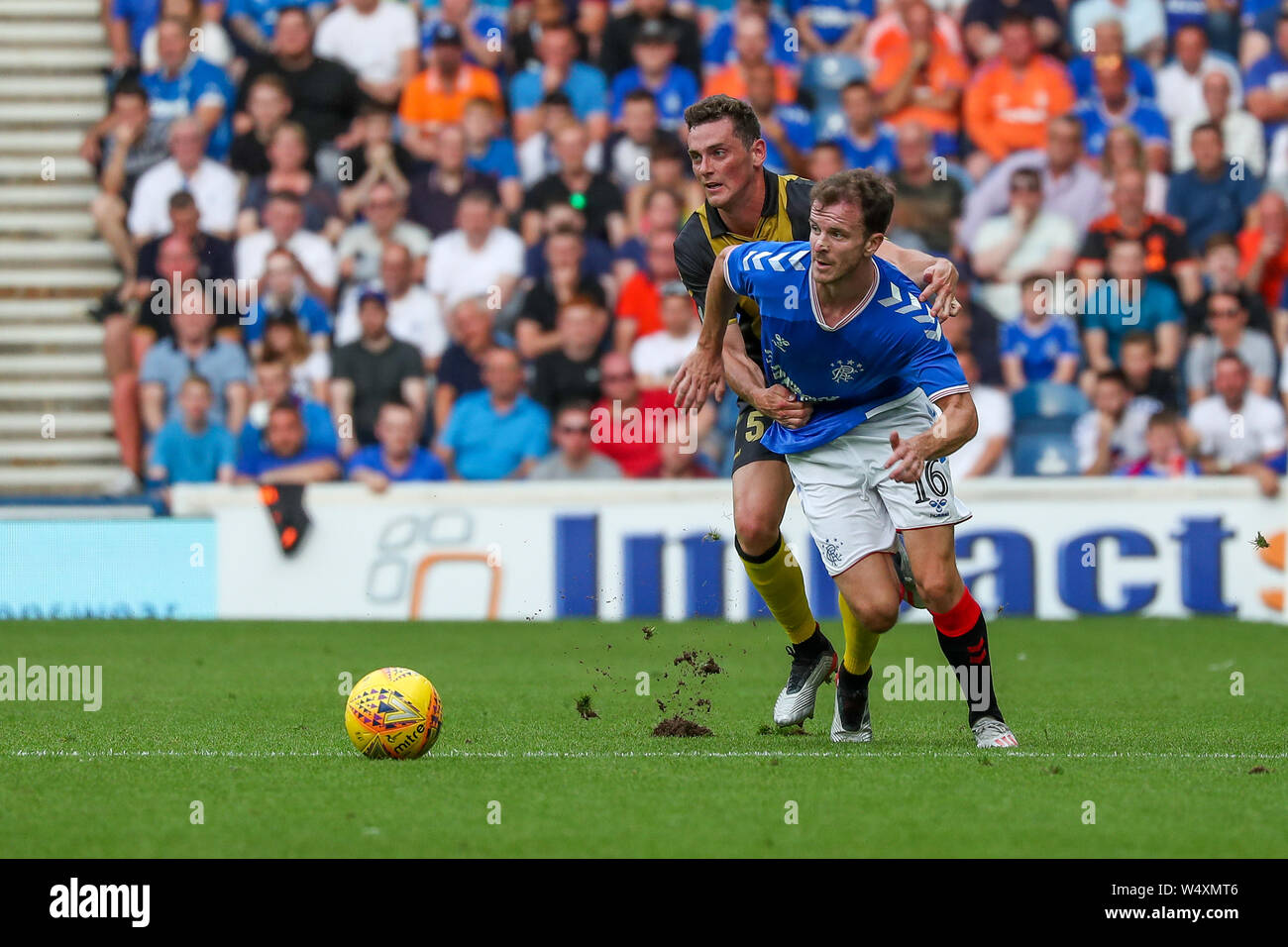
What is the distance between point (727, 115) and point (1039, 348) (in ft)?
25.3

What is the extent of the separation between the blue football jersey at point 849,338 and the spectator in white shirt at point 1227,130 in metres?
9.15

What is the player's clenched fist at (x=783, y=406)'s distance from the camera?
24.3 ft

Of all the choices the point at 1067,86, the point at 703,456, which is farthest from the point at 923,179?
the point at 703,456

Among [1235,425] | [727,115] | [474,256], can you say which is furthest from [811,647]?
[474,256]

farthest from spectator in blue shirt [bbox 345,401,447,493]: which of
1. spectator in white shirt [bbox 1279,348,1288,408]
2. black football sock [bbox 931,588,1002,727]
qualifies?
black football sock [bbox 931,588,1002,727]

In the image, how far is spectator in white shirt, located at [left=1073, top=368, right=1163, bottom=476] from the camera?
14.3 m

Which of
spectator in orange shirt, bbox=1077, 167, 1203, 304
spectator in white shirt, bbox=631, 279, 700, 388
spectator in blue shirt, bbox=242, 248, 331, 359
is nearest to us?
spectator in white shirt, bbox=631, 279, 700, 388

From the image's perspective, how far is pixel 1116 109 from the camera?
15.9 meters

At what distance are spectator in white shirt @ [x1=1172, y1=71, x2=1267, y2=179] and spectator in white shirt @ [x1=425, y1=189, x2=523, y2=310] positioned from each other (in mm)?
5418

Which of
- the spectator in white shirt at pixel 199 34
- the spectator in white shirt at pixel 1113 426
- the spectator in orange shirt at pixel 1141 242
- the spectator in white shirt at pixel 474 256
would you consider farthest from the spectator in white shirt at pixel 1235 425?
the spectator in white shirt at pixel 199 34

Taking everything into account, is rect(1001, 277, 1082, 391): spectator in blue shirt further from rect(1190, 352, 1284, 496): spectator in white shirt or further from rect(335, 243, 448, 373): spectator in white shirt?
rect(335, 243, 448, 373): spectator in white shirt

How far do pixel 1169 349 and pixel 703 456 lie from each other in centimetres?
362

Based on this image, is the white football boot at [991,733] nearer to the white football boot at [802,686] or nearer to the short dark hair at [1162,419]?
the white football boot at [802,686]

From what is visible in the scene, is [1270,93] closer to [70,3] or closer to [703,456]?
[703,456]
